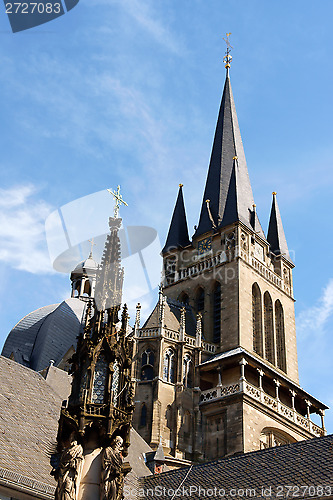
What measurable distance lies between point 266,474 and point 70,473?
9163mm

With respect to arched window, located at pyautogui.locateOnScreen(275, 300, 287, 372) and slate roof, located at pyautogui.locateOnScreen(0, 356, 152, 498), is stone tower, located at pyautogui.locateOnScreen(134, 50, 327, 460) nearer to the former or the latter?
arched window, located at pyautogui.locateOnScreen(275, 300, 287, 372)

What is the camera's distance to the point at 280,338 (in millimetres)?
50000

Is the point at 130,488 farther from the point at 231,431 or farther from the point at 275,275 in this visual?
the point at 275,275

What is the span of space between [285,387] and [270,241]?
49.6 ft

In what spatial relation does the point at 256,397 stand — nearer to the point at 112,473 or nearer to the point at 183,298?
the point at 183,298

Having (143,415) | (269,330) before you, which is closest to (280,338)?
(269,330)

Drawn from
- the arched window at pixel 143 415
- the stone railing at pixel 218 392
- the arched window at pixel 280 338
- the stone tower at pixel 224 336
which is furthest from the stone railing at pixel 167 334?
the arched window at pixel 280 338

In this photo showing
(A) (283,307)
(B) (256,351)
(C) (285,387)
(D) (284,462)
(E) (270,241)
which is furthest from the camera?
(E) (270,241)

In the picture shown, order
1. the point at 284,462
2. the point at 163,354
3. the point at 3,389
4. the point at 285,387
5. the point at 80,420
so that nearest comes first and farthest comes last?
the point at 80,420 → the point at 284,462 → the point at 3,389 → the point at 163,354 → the point at 285,387

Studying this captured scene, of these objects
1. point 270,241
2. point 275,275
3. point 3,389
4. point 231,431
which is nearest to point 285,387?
point 231,431

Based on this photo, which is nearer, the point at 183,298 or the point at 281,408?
the point at 281,408

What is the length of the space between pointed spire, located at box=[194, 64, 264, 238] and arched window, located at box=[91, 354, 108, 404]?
116 ft

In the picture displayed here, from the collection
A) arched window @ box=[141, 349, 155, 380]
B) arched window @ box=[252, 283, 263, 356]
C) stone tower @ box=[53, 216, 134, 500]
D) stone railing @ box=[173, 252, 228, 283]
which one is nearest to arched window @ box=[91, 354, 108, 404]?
stone tower @ box=[53, 216, 134, 500]

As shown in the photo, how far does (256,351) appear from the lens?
153 ft
